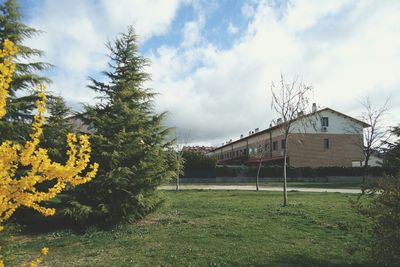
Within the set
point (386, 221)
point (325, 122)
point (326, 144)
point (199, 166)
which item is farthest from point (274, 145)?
point (386, 221)

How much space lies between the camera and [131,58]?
1382 centimetres

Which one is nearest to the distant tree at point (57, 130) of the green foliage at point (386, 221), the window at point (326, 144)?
the green foliage at point (386, 221)

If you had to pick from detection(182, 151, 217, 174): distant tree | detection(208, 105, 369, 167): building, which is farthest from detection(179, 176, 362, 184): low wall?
detection(208, 105, 369, 167): building

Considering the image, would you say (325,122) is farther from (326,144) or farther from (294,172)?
(294,172)

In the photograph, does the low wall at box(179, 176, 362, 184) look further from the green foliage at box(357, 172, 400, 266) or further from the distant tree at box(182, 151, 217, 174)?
the green foliage at box(357, 172, 400, 266)

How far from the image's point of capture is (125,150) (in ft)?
41.1

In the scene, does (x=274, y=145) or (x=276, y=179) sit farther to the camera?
Answer: (x=274, y=145)

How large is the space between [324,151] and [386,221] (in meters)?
47.6

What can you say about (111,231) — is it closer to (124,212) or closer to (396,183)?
(124,212)

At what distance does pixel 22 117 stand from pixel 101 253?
638 cm

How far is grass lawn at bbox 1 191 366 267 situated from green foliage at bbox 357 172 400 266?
64 cm

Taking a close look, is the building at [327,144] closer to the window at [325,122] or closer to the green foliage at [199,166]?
the window at [325,122]

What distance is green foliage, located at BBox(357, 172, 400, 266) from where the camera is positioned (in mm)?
6891

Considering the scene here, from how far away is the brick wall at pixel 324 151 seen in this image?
170 ft
